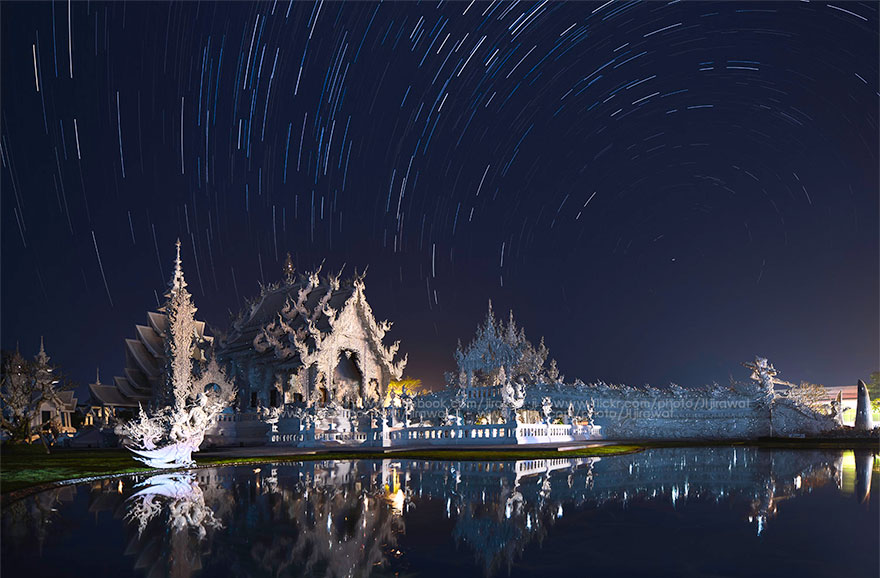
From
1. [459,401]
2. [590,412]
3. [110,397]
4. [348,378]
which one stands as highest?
[348,378]

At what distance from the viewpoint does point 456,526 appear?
10.1 meters

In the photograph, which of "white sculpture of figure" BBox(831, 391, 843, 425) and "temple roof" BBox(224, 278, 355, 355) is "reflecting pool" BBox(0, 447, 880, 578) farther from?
"temple roof" BBox(224, 278, 355, 355)

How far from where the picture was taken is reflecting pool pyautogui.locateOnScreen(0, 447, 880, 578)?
7.71m

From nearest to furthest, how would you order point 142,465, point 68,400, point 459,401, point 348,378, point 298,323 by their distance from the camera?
1. point 142,465
2. point 459,401
3. point 298,323
4. point 348,378
5. point 68,400

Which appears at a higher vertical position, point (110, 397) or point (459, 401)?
point (110, 397)

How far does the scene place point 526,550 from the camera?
27.4ft

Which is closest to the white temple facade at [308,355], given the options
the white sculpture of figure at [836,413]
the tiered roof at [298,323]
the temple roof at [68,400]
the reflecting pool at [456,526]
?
the tiered roof at [298,323]

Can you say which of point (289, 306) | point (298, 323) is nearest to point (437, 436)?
point (298, 323)

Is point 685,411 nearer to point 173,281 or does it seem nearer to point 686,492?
point 686,492

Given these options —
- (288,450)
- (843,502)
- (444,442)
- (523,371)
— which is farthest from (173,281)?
(843,502)

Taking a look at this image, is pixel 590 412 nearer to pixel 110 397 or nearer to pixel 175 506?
pixel 175 506

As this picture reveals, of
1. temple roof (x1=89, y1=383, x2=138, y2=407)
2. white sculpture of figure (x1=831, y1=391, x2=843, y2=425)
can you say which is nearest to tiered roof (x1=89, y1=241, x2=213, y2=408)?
temple roof (x1=89, y1=383, x2=138, y2=407)

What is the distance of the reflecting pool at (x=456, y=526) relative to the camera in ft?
25.3

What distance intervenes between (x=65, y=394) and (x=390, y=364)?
37.4m
